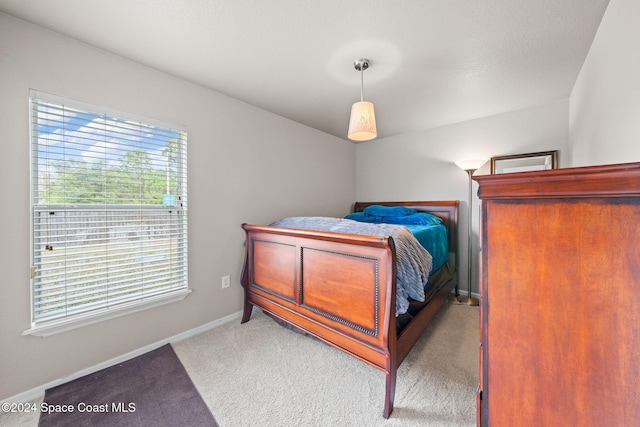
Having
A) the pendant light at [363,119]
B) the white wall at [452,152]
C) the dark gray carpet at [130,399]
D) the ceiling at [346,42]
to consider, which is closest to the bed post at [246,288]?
the dark gray carpet at [130,399]

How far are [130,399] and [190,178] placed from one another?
1.58m

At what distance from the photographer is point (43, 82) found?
149 cm

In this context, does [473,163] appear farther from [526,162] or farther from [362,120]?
[362,120]

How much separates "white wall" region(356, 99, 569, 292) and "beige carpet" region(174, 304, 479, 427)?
1.68 m

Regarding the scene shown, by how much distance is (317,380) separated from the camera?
1585 mm

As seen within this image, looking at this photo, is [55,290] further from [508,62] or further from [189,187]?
[508,62]

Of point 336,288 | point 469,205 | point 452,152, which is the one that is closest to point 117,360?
point 336,288

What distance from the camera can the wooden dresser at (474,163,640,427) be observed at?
0.59 m

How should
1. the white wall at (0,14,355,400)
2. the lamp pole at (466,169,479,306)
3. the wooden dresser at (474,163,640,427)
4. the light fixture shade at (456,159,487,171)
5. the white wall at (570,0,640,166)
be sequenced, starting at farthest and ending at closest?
the lamp pole at (466,169,479,306), the light fixture shade at (456,159,487,171), the white wall at (0,14,355,400), the white wall at (570,0,640,166), the wooden dresser at (474,163,640,427)

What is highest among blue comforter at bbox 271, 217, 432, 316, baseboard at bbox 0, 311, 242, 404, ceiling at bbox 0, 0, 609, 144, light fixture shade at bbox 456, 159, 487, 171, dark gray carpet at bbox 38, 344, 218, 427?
ceiling at bbox 0, 0, 609, 144

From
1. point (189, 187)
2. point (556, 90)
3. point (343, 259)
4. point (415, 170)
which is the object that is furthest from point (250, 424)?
point (556, 90)

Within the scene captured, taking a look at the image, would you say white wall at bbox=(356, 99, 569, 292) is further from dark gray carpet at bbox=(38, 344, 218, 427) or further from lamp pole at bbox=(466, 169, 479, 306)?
dark gray carpet at bbox=(38, 344, 218, 427)

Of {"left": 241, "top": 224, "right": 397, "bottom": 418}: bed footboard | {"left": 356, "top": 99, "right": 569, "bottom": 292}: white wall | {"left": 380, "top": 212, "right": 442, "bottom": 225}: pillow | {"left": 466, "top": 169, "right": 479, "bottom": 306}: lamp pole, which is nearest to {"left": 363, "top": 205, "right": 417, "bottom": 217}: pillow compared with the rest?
{"left": 380, "top": 212, "right": 442, "bottom": 225}: pillow

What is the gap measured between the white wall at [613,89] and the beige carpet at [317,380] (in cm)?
154
